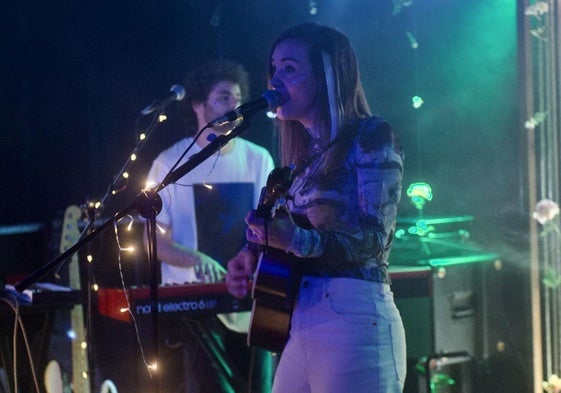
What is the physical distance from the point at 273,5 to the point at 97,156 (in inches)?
61.7

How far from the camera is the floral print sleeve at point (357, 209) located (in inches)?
86.0

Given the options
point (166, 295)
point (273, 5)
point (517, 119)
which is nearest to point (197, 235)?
point (166, 295)

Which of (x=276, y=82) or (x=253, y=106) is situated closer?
(x=253, y=106)

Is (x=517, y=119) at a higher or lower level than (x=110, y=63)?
lower

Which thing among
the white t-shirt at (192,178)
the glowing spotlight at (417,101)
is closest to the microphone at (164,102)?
the white t-shirt at (192,178)

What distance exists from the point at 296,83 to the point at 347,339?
0.82 metres

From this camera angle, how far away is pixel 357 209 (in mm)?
2266

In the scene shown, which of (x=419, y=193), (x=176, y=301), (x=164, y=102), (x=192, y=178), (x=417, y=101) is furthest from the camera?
(x=417, y=101)

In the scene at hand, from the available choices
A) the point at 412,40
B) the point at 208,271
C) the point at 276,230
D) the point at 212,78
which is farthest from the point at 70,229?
the point at 412,40

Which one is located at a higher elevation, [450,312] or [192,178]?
[192,178]

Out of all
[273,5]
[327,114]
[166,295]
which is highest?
[273,5]

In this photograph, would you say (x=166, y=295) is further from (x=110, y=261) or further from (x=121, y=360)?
(x=110, y=261)

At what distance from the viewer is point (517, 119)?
5.10 m

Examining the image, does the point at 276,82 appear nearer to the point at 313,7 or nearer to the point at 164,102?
the point at 164,102
